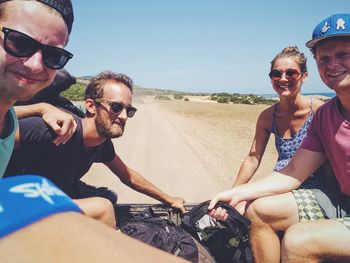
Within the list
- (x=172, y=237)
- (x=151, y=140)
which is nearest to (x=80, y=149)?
(x=172, y=237)

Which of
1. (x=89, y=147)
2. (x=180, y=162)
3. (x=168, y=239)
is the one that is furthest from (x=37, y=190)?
(x=180, y=162)

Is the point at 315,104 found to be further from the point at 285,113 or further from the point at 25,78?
the point at 25,78

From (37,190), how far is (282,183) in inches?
103

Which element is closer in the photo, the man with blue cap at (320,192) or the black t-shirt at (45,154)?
the man with blue cap at (320,192)

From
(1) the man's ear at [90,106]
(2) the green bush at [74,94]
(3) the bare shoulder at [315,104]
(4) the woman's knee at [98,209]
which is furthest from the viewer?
(2) the green bush at [74,94]

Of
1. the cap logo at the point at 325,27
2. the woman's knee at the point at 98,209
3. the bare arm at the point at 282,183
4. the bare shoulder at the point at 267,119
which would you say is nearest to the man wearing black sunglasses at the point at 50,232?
the woman's knee at the point at 98,209

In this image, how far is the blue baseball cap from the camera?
2480 millimetres

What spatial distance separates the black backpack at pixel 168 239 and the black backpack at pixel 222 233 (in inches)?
9.0

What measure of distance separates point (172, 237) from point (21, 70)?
1690mm

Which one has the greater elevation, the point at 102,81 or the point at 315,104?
the point at 102,81

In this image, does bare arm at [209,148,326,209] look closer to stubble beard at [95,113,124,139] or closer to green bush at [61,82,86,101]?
stubble beard at [95,113,124,139]

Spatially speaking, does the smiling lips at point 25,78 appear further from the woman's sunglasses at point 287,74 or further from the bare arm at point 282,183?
the woman's sunglasses at point 287,74

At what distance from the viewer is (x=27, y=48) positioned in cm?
197

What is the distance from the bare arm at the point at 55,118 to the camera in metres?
2.92
